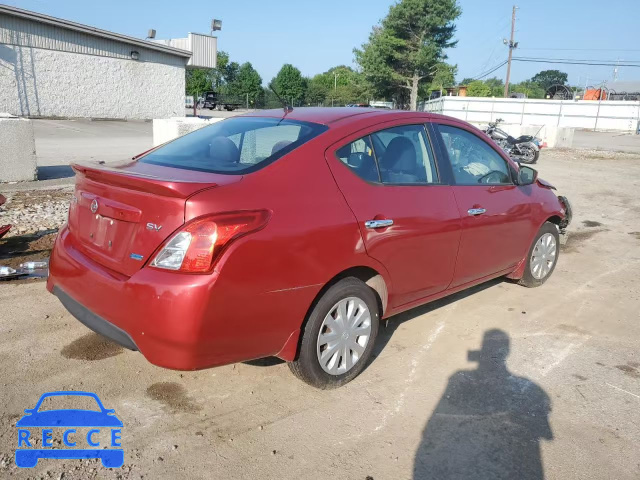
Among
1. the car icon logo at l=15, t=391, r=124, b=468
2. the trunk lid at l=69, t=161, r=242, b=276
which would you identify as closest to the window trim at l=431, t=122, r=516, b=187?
the trunk lid at l=69, t=161, r=242, b=276

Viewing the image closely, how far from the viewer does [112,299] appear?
9.25 ft

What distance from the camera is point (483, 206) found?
4.21 m

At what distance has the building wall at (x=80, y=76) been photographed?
24203mm

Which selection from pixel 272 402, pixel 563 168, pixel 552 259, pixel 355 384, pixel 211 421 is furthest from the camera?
pixel 563 168

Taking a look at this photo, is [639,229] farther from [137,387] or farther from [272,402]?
[137,387]

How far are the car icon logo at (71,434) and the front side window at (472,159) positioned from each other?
2.91m

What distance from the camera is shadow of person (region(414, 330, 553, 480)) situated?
8.75ft

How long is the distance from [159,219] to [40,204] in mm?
5921

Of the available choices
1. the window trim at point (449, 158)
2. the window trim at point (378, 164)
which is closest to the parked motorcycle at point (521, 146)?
the window trim at point (449, 158)

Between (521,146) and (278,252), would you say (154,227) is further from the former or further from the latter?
(521,146)

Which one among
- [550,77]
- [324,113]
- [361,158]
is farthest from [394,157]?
Result: [550,77]

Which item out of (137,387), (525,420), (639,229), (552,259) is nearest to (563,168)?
(639,229)

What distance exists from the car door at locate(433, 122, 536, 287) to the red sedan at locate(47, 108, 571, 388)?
0.08 feet

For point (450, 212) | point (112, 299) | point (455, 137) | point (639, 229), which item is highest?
point (455, 137)
